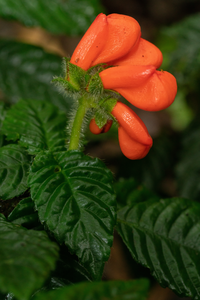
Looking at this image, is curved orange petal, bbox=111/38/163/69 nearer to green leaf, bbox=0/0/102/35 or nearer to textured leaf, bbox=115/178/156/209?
textured leaf, bbox=115/178/156/209

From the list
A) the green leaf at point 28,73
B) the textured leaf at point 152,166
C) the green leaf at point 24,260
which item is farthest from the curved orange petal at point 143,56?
the textured leaf at point 152,166

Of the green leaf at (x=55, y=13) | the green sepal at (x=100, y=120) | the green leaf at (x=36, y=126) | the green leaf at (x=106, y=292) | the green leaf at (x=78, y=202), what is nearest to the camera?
the green leaf at (x=106, y=292)

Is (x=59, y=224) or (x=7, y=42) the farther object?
(x=7, y=42)

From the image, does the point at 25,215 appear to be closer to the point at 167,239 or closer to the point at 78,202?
the point at 78,202

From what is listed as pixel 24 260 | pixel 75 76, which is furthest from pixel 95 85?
pixel 24 260

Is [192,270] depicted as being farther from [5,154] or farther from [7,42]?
[7,42]

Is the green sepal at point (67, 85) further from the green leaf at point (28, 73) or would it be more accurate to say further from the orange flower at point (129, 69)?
the green leaf at point (28, 73)

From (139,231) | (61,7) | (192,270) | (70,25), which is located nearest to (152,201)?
(139,231)
